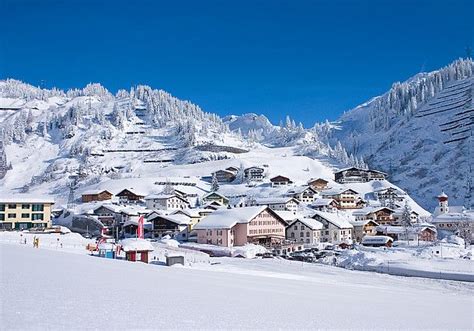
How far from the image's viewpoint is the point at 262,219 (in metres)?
56.2

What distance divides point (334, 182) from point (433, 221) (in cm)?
3899

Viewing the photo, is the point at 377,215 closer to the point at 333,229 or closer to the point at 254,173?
the point at 333,229

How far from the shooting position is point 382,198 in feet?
303

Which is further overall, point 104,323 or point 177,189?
point 177,189

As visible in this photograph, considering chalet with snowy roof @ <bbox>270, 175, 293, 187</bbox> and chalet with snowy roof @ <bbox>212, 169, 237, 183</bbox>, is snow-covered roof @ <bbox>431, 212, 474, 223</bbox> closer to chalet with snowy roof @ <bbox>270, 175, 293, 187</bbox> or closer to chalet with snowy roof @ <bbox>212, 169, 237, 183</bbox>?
chalet with snowy roof @ <bbox>270, 175, 293, 187</bbox>

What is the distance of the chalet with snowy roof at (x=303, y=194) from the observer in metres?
84.6

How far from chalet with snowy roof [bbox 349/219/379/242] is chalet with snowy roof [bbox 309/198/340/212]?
10.4 meters

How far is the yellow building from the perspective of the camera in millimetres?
54406

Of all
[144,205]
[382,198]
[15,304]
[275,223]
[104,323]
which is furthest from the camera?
[382,198]

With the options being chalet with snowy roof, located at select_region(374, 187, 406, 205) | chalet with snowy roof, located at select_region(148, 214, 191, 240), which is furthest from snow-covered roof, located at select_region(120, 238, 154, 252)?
chalet with snowy roof, located at select_region(374, 187, 406, 205)

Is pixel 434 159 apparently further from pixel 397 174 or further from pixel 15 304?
pixel 15 304

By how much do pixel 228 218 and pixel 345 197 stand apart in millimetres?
36905

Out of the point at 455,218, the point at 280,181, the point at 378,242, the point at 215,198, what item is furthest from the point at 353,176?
the point at 378,242

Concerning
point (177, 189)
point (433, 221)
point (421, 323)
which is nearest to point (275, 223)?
point (433, 221)
